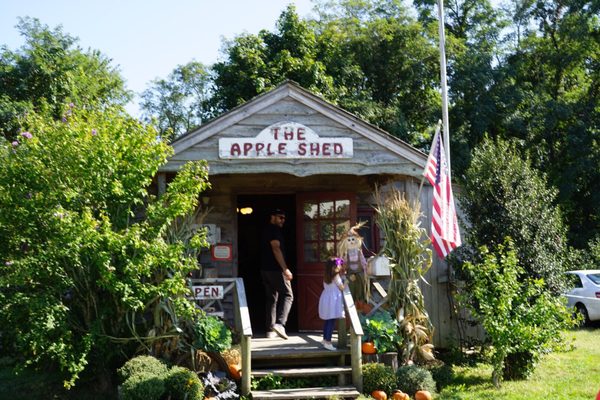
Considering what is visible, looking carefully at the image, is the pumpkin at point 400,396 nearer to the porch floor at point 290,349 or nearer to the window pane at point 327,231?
the porch floor at point 290,349

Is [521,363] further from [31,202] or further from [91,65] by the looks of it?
[91,65]

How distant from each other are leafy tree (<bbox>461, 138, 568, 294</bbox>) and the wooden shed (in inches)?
39.6

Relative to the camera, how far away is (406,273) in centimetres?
950

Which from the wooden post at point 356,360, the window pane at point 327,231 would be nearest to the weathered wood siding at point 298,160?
the window pane at point 327,231

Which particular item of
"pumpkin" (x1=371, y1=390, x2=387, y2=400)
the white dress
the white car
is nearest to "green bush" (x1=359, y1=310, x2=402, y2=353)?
the white dress

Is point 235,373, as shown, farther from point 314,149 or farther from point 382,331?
point 314,149

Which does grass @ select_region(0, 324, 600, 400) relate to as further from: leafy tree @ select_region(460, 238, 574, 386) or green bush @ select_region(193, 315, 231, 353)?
green bush @ select_region(193, 315, 231, 353)

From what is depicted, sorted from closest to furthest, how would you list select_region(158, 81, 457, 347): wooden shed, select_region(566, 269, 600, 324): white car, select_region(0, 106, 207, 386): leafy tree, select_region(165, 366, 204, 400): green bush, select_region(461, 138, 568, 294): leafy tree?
select_region(165, 366, 204, 400): green bush < select_region(0, 106, 207, 386): leafy tree < select_region(158, 81, 457, 347): wooden shed < select_region(461, 138, 568, 294): leafy tree < select_region(566, 269, 600, 324): white car

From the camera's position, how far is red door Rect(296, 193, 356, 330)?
36.8 ft

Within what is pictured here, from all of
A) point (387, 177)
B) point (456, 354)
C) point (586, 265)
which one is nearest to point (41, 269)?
point (387, 177)

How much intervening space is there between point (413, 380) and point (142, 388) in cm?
336

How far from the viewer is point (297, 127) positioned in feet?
32.3

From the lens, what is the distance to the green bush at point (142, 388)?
25.8ft

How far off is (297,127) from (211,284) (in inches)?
100
